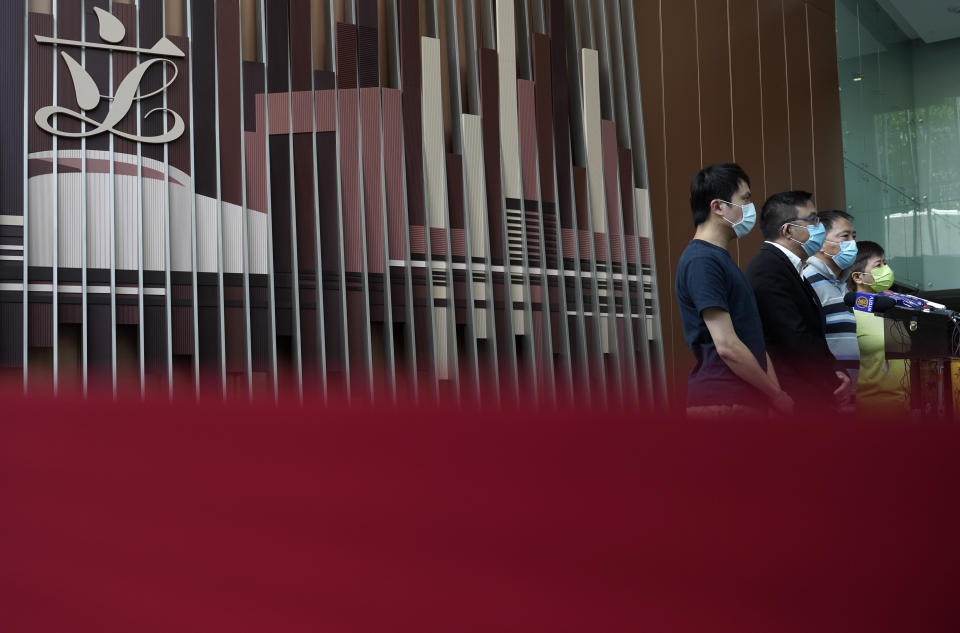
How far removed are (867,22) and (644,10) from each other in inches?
133

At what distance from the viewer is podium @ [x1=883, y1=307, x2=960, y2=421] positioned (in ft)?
9.91

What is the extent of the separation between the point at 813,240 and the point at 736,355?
927 millimetres

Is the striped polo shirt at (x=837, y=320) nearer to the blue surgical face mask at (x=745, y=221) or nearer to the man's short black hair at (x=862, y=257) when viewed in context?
the blue surgical face mask at (x=745, y=221)

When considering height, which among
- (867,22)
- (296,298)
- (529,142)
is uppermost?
(867,22)

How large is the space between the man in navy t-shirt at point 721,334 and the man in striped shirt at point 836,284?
513mm

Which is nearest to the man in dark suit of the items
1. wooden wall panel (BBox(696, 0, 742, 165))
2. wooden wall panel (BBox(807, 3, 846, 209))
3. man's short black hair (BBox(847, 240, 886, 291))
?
man's short black hair (BBox(847, 240, 886, 291))

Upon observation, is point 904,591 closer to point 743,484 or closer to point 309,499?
point 743,484

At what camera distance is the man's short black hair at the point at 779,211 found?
2.79 m

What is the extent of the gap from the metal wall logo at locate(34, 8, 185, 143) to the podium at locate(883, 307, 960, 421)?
2302 millimetres

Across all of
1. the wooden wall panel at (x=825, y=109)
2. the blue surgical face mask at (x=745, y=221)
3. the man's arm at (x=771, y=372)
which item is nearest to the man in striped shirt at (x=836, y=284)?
the blue surgical face mask at (x=745, y=221)

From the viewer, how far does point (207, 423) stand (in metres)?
0.23

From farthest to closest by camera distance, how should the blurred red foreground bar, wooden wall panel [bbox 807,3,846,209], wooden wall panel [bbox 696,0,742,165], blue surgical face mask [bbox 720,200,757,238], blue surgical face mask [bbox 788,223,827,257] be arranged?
wooden wall panel [bbox 807,3,846,209]
wooden wall panel [bbox 696,0,742,165]
blue surgical face mask [bbox 788,223,827,257]
blue surgical face mask [bbox 720,200,757,238]
the blurred red foreground bar

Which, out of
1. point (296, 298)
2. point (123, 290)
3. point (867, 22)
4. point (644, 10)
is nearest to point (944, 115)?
point (867, 22)

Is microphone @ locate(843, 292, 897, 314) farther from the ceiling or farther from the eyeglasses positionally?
the ceiling
